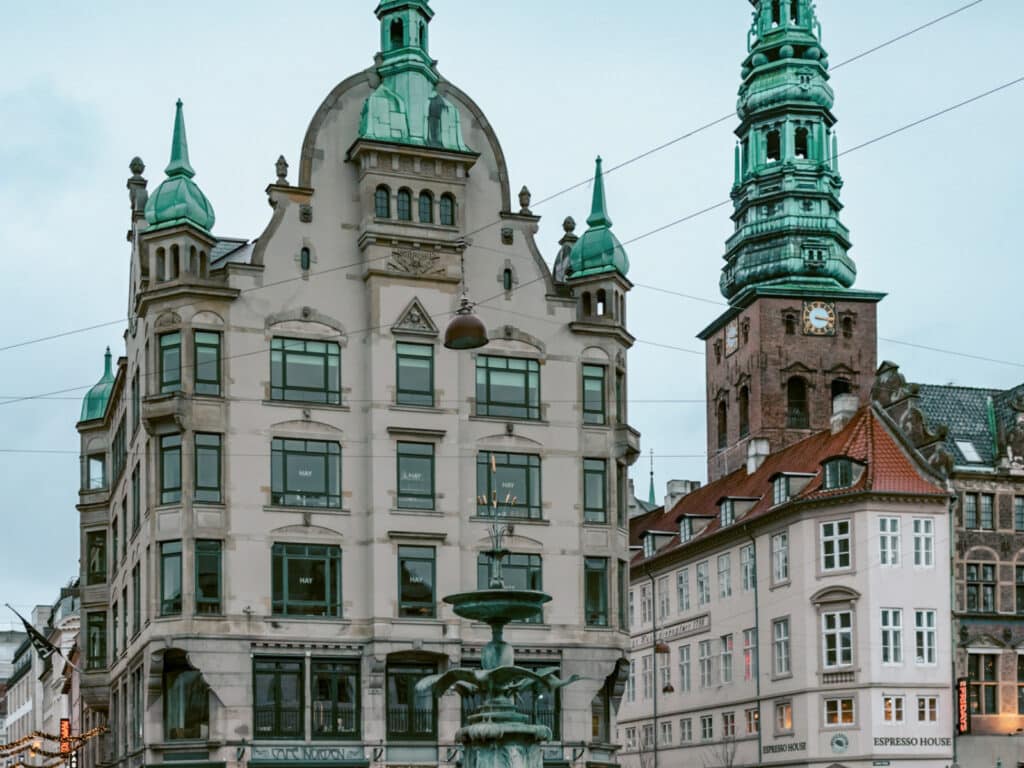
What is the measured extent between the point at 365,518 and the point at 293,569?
9.03ft

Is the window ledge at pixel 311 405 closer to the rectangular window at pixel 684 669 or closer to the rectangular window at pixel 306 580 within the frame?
the rectangular window at pixel 306 580

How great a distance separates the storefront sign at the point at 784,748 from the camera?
77.3 meters

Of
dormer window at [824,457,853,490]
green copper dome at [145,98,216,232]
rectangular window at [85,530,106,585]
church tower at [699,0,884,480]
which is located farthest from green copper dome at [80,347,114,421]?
church tower at [699,0,884,480]

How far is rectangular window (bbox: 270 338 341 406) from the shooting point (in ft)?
199

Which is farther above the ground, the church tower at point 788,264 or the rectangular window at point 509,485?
the church tower at point 788,264

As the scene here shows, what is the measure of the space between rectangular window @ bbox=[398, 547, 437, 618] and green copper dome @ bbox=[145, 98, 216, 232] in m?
11.8

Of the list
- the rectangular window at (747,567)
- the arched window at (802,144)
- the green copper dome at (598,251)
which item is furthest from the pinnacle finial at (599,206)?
the arched window at (802,144)

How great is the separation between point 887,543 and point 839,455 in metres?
3.83

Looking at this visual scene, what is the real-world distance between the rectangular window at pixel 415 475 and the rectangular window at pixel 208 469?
5.59 meters

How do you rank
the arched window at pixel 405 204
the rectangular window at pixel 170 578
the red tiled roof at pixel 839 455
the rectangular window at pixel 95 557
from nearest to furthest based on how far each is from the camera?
the rectangular window at pixel 170 578
the arched window at pixel 405 204
the rectangular window at pixel 95 557
the red tiled roof at pixel 839 455

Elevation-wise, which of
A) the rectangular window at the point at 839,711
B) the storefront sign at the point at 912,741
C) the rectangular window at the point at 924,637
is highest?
the rectangular window at the point at 924,637

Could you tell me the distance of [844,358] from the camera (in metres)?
110

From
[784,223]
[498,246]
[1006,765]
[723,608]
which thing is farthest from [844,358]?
[498,246]

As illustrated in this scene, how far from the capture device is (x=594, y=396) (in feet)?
211
